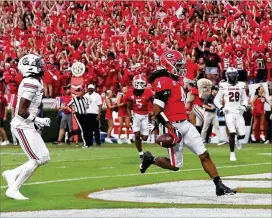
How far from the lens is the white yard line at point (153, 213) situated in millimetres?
11312

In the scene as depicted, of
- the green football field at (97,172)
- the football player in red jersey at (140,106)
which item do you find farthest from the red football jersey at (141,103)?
the green football field at (97,172)

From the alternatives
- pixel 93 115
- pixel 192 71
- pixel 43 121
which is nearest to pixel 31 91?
→ pixel 43 121

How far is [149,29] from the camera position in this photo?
31.8m

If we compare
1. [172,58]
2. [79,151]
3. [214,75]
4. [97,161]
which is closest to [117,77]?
[214,75]

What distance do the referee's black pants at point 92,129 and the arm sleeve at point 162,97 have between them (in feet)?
50.6

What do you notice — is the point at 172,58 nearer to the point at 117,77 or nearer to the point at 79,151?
the point at 79,151

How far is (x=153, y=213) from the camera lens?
37.8 ft

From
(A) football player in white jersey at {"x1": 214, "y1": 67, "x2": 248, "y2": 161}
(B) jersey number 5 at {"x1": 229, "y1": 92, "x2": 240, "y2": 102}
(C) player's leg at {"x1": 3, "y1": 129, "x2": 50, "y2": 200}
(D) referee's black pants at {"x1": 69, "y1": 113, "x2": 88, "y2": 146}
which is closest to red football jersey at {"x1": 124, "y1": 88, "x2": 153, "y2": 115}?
(A) football player in white jersey at {"x1": 214, "y1": 67, "x2": 248, "y2": 161}

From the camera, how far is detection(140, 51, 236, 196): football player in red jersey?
11969 mm

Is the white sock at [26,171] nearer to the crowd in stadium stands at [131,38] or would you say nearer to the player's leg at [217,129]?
the player's leg at [217,129]

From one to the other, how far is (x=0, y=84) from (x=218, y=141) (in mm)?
7880

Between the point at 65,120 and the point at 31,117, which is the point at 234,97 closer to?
the point at 31,117

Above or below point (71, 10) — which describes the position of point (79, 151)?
below

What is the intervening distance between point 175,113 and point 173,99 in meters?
0.21
